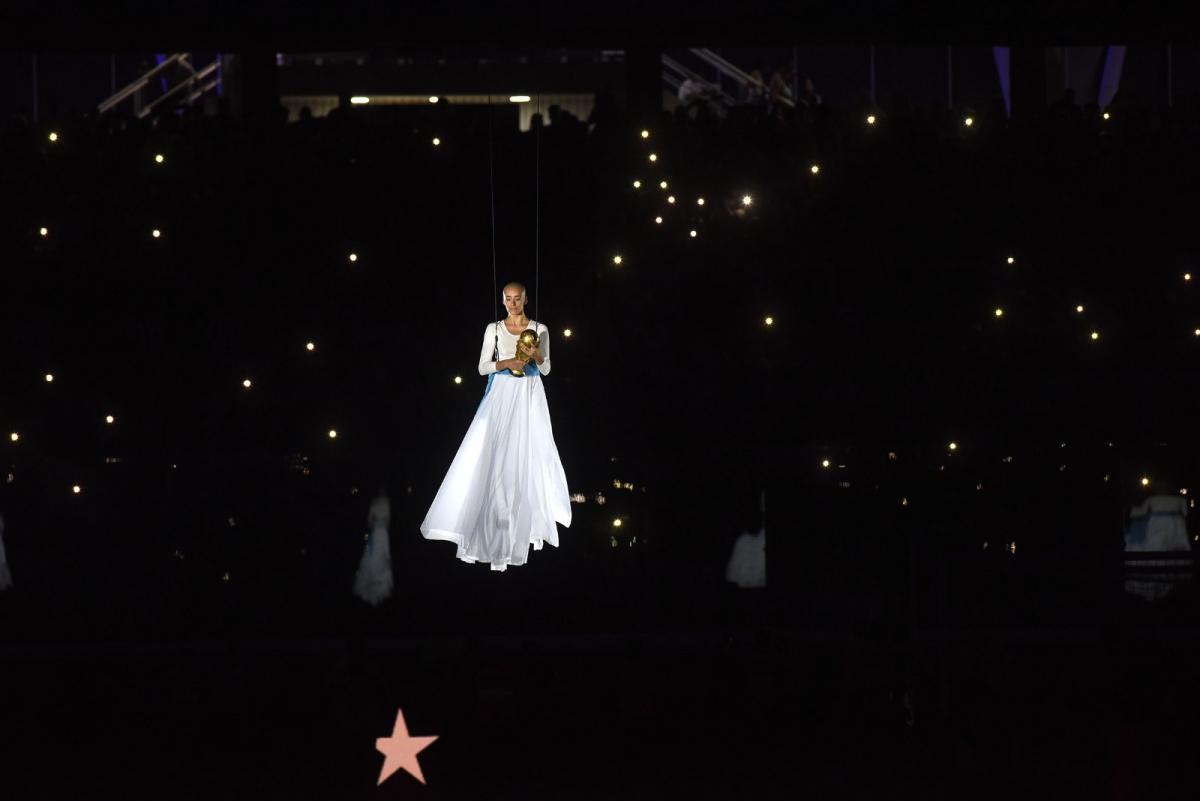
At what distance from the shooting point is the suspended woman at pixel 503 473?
18.3ft

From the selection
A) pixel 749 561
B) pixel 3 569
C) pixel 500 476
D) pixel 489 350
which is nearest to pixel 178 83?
pixel 3 569

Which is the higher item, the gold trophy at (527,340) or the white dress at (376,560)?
the gold trophy at (527,340)

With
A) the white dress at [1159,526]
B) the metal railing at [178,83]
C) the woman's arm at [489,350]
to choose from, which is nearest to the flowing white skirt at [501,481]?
the woman's arm at [489,350]

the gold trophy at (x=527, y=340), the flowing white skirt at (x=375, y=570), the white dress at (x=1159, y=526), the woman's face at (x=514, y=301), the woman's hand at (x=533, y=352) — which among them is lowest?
the flowing white skirt at (x=375, y=570)

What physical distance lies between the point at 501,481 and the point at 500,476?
0.07 ft

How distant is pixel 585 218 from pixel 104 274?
2.75 meters

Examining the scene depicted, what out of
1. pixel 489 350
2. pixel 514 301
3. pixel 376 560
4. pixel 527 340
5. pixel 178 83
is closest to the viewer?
pixel 527 340

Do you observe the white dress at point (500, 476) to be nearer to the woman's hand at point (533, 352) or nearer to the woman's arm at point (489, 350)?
the woman's arm at point (489, 350)

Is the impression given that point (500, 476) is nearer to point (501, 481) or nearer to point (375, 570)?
point (501, 481)

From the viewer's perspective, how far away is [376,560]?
27.3ft

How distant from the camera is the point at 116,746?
22.5 feet

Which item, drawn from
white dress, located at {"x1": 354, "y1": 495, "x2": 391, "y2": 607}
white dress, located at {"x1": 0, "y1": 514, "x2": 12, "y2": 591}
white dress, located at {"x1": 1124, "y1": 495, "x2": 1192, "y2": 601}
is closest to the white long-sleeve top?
white dress, located at {"x1": 354, "y1": 495, "x2": 391, "y2": 607}

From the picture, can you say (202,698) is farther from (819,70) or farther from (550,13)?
(819,70)

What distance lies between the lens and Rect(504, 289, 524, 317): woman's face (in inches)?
215
